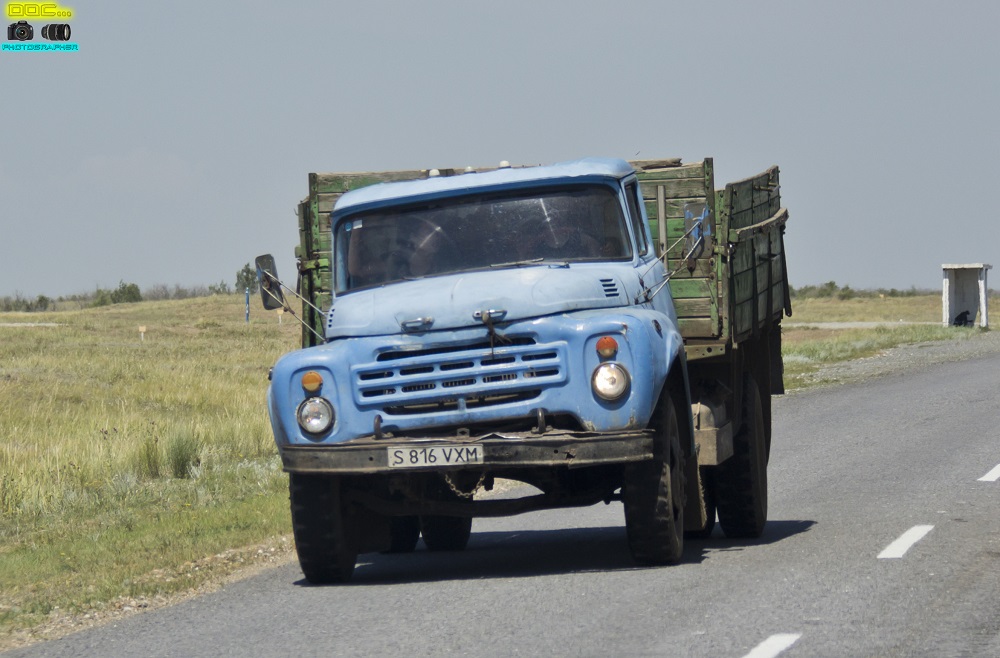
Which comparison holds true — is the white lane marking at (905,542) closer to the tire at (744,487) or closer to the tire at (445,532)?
the tire at (744,487)

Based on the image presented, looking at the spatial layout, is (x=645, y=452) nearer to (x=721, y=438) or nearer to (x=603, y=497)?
(x=603, y=497)

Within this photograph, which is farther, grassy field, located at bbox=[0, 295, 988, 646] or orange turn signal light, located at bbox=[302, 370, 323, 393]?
grassy field, located at bbox=[0, 295, 988, 646]

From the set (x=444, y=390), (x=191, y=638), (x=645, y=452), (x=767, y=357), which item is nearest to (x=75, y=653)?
(x=191, y=638)

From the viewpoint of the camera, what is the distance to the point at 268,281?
955cm

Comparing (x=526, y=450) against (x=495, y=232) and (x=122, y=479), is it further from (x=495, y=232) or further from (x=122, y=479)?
(x=122, y=479)

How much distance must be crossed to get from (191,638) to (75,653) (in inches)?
21.8

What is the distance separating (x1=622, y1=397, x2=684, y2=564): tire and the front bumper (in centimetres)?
30

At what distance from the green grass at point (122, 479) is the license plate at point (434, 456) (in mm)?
1969

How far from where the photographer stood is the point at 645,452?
27.3 feet

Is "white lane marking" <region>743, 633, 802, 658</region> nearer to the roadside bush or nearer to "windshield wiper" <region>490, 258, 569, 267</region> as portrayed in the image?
"windshield wiper" <region>490, 258, 569, 267</region>

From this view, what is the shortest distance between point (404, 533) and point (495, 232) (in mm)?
2699

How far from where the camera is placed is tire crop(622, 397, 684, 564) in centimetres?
864

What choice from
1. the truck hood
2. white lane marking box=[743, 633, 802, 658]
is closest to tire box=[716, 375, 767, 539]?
the truck hood

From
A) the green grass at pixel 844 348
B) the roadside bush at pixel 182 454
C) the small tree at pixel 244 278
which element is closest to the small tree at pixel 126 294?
the small tree at pixel 244 278
